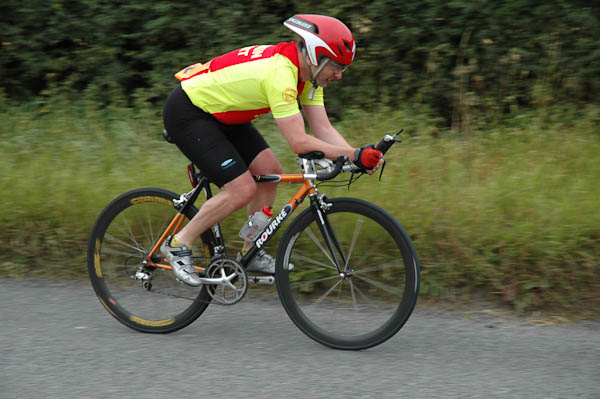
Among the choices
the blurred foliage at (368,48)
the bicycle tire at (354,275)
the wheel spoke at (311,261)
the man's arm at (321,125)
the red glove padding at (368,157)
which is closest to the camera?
the red glove padding at (368,157)

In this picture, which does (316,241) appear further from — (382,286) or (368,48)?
(368,48)

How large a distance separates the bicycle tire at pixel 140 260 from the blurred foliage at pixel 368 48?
3.83m

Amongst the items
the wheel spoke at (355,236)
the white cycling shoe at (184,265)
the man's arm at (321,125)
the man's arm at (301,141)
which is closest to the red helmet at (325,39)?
the man's arm at (301,141)

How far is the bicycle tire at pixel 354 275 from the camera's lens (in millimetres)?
4191

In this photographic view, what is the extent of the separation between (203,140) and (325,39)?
947 mm

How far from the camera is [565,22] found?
8.05 metres

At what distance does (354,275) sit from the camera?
4.47m

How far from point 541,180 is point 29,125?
5.50 metres

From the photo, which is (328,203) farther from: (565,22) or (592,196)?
(565,22)

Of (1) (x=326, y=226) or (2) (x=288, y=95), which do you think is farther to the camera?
(1) (x=326, y=226)

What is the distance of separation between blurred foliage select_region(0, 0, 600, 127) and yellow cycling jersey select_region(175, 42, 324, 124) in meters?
3.67

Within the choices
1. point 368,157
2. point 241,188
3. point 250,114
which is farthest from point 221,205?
point 368,157

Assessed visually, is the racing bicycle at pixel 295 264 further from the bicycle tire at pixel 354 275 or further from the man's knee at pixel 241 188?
the man's knee at pixel 241 188

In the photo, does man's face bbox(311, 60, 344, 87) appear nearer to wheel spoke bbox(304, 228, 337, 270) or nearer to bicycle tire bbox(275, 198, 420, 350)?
bicycle tire bbox(275, 198, 420, 350)
